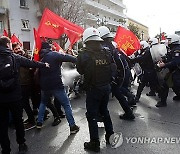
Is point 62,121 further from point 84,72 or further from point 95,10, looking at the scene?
point 95,10

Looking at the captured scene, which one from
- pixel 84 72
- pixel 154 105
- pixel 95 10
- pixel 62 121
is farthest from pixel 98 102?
pixel 95 10

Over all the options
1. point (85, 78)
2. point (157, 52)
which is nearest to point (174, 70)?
point (157, 52)

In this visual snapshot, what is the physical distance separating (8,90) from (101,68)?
4.51ft

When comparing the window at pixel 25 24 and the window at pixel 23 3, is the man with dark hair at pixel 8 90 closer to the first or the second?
the window at pixel 25 24

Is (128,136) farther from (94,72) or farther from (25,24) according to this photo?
(25,24)

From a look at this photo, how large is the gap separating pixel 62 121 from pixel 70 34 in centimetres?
246

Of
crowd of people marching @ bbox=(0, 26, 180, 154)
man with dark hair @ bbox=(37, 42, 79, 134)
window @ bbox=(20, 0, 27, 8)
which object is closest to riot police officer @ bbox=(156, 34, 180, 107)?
crowd of people marching @ bbox=(0, 26, 180, 154)

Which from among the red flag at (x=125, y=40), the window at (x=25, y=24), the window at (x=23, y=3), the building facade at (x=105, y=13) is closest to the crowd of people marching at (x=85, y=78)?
the red flag at (x=125, y=40)

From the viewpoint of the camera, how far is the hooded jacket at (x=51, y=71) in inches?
196

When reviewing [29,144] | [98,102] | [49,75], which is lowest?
[29,144]

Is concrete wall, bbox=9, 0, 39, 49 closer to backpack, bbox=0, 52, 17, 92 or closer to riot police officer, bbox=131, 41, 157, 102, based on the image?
riot police officer, bbox=131, 41, 157, 102

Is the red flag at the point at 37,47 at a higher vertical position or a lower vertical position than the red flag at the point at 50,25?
lower

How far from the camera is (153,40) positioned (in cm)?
722

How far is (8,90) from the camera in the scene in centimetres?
399
